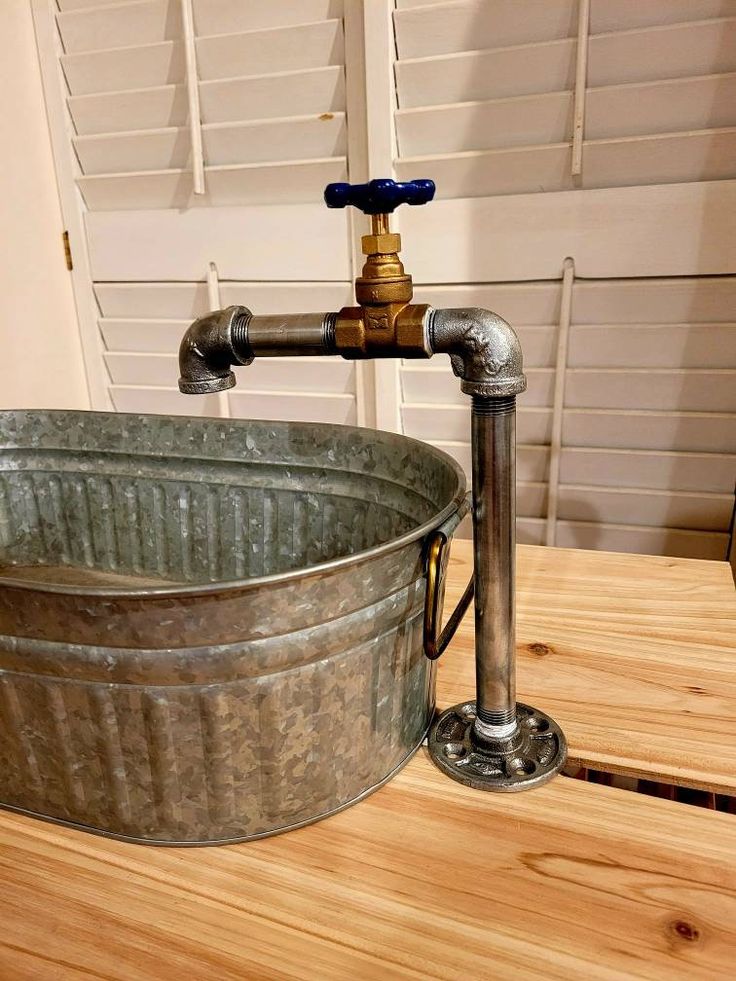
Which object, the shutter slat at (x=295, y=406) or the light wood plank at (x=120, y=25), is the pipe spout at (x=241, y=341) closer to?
the shutter slat at (x=295, y=406)

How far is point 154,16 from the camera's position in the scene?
1.40 metres

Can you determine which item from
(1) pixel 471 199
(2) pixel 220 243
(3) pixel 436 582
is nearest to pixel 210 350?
(3) pixel 436 582

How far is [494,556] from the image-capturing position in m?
0.60

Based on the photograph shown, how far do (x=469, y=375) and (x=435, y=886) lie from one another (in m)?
0.36

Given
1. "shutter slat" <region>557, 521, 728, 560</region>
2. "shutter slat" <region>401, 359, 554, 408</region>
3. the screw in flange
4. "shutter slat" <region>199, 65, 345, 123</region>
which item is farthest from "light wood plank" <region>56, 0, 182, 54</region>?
the screw in flange

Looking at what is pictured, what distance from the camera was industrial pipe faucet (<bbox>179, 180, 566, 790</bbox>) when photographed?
57 centimetres

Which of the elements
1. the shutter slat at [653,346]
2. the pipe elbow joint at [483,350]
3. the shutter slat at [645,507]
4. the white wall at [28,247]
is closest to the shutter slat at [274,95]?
the white wall at [28,247]

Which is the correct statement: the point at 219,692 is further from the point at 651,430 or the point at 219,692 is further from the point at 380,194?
the point at 651,430

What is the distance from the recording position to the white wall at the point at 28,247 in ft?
4.72

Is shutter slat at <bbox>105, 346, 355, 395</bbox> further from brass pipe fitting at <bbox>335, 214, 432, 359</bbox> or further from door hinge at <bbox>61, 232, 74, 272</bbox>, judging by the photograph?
brass pipe fitting at <bbox>335, 214, 432, 359</bbox>

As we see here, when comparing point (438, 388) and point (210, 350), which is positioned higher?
point (210, 350)

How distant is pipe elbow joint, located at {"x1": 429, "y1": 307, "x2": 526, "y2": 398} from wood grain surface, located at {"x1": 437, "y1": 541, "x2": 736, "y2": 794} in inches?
12.5

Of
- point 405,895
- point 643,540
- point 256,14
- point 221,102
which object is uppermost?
point 256,14

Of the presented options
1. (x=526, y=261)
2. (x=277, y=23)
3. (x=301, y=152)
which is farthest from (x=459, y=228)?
(x=277, y=23)
